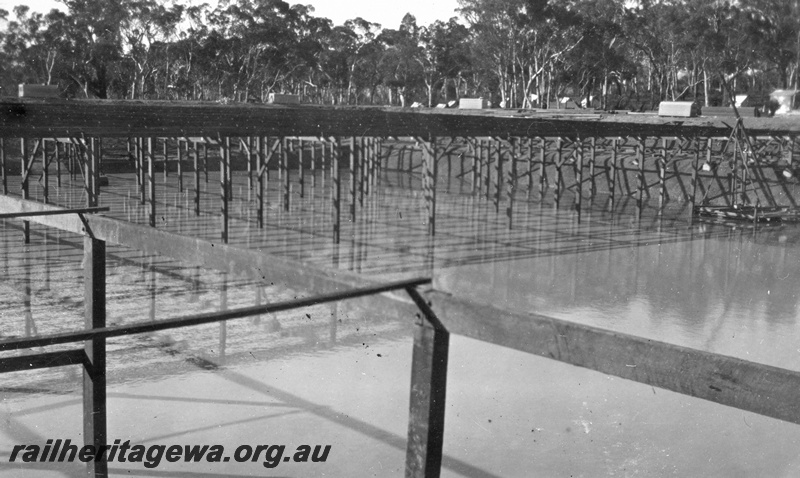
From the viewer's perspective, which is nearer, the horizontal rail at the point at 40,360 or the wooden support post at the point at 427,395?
the wooden support post at the point at 427,395

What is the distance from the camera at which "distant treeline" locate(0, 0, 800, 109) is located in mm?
37406

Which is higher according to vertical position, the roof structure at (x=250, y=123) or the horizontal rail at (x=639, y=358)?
the roof structure at (x=250, y=123)

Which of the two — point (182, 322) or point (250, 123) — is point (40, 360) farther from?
point (250, 123)

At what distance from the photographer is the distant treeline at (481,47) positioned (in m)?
37.4

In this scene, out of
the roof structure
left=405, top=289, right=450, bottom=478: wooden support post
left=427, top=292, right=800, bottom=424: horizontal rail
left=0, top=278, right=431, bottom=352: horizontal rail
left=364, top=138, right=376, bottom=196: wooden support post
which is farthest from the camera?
left=364, top=138, right=376, bottom=196: wooden support post

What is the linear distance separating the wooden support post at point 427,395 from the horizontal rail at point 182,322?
88mm

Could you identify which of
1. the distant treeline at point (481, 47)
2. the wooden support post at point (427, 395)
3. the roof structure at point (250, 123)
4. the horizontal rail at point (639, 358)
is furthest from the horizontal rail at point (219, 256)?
the distant treeline at point (481, 47)

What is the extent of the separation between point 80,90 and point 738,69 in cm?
3025

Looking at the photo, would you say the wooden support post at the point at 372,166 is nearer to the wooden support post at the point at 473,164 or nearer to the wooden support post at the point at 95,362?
the wooden support post at the point at 473,164

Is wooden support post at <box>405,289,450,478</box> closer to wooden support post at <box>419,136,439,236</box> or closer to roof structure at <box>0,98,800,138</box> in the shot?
roof structure at <box>0,98,800,138</box>

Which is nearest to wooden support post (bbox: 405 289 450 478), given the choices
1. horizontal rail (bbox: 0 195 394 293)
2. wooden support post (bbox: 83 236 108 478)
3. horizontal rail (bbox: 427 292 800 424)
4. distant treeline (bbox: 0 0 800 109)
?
horizontal rail (bbox: 427 292 800 424)

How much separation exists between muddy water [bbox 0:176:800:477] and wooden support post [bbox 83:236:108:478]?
1067 mm

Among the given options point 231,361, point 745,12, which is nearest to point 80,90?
point 745,12

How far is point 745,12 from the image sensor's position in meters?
38.6
